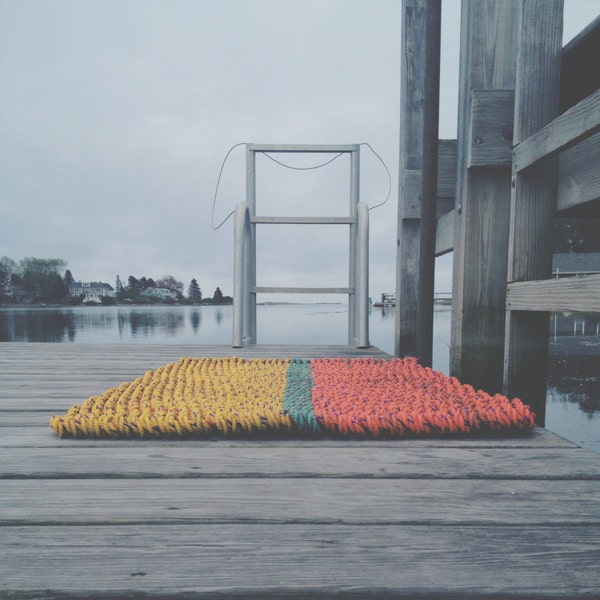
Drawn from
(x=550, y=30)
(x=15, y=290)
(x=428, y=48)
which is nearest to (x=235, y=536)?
(x=550, y=30)

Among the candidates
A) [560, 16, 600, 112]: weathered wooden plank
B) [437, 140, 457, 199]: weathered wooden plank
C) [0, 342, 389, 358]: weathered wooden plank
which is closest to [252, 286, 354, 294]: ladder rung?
[0, 342, 389, 358]: weathered wooden plank

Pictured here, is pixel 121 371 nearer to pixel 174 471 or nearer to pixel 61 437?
pixel 61 437

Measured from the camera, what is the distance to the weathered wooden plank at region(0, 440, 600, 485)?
688 mm

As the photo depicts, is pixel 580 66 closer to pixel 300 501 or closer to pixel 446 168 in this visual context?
pixel 446 168

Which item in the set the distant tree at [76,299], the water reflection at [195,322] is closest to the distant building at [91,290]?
the distant tree at [76,299]

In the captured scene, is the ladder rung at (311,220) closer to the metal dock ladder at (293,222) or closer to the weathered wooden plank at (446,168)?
the metal dock ladder at (293,222)

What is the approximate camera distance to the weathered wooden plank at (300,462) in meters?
0.69

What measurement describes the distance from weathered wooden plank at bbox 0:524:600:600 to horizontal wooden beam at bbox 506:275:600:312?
0.44 m

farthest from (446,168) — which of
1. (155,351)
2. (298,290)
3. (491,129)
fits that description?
(155,351)

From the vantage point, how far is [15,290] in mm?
37656

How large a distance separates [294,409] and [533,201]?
2.80 feet

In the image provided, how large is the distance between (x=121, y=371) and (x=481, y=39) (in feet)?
5.73

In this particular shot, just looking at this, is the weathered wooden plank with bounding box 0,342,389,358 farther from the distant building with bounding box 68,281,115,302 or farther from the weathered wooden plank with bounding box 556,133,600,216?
the distant building with bounding box 68,281,115,302

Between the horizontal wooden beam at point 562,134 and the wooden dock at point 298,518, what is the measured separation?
65 centimetres
